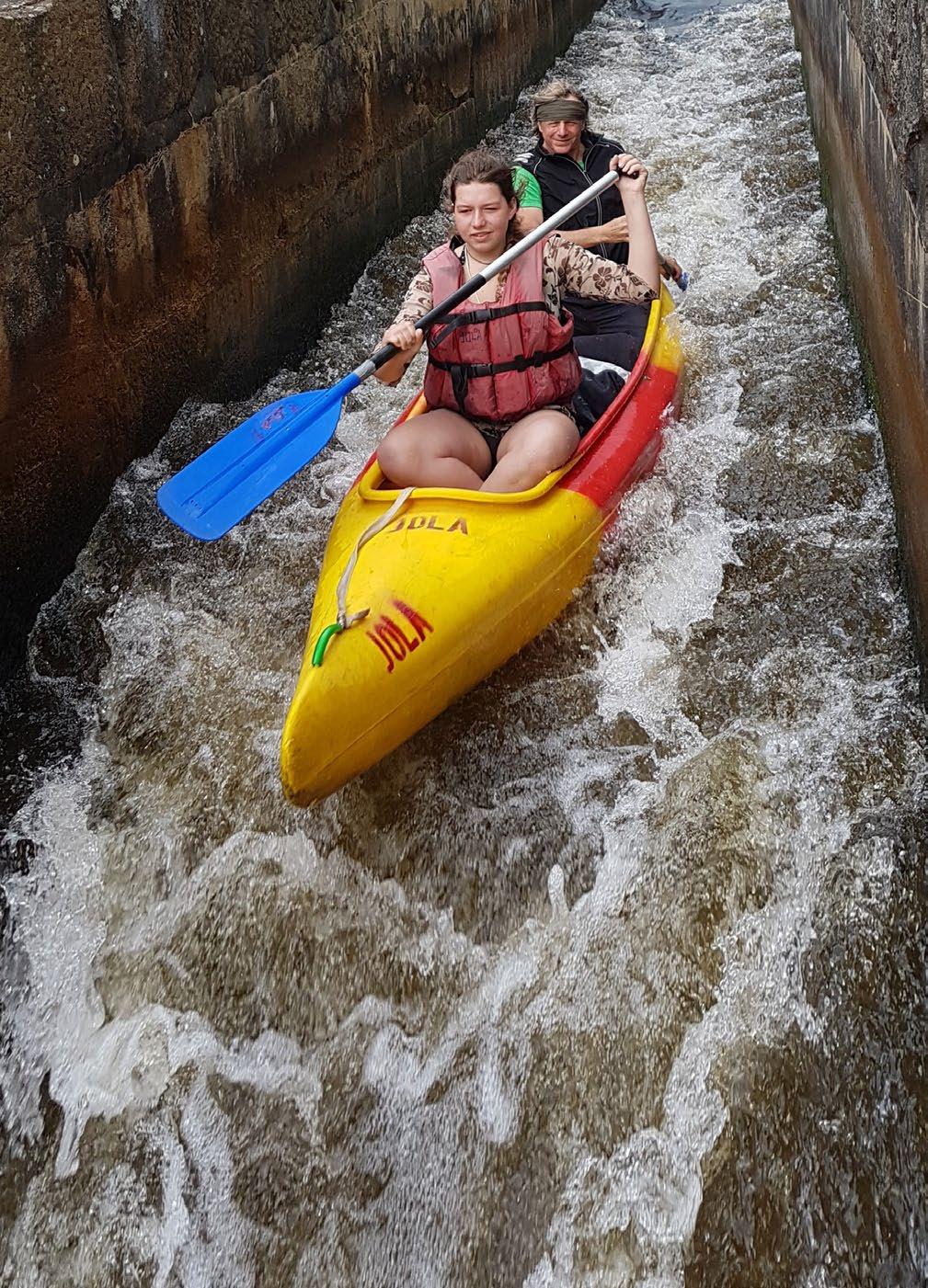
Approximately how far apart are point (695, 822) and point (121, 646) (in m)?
1.77

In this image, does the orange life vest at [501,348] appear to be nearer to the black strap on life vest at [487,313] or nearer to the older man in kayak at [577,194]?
the black strap on life vest at [487,313]

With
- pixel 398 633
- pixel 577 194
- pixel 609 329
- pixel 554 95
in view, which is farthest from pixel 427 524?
pixel 554 95

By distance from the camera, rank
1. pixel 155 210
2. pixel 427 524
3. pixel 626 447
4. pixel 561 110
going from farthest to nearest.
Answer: pixel 561 110
pixel 155 210
pixel 626 447
pixel 427 524

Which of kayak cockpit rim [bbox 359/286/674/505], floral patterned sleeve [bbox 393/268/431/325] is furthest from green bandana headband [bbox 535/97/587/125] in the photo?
floral patterned sleeve [bbox 393/268/431/325]

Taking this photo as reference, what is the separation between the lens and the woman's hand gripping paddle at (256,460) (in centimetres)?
310

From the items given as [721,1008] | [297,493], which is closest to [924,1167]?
[721,1008]

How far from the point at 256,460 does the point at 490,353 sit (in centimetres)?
74

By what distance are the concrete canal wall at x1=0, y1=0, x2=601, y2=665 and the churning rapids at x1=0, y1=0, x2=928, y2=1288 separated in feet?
0.94

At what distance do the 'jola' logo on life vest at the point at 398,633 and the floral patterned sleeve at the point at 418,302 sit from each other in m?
→ 0.94

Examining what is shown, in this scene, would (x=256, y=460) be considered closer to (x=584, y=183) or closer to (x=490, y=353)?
(x=490, y=353)

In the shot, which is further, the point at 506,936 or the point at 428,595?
the point at 428,595

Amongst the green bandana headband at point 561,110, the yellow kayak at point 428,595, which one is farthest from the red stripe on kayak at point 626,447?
the green bandana headband at point 561,110

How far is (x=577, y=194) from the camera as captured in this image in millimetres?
4262

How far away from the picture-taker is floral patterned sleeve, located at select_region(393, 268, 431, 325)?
10.2ft
